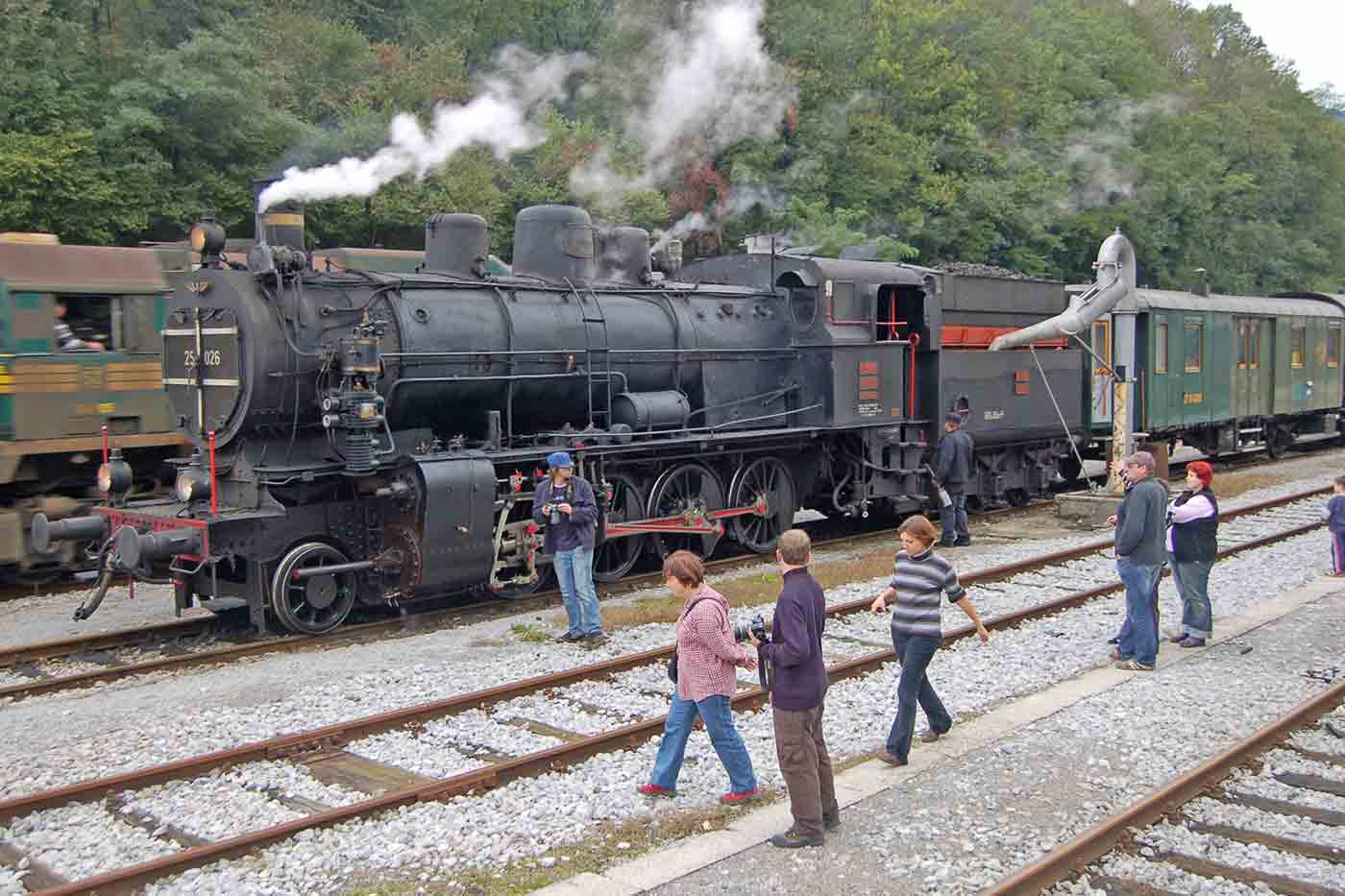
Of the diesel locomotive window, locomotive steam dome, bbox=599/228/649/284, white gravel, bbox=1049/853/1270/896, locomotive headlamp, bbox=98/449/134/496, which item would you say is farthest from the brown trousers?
the diesel locomotive window

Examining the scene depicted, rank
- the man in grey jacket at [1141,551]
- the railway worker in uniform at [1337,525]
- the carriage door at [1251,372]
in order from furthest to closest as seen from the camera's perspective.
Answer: the carriage door at [1251,372] < the railway worker in uniform at [1337,525] < the man in grey jacket at [1141,551]

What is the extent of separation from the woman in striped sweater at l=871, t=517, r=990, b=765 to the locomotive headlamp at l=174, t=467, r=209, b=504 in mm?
6270

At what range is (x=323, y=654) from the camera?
9.95 m

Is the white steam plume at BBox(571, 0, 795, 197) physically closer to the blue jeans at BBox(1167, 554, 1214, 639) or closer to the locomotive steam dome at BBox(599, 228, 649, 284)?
the locomotive steam dome at BBox(599, 228, 649, 284)

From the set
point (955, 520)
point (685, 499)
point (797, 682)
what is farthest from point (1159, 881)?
point (955, 520)

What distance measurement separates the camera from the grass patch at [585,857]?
5.46m

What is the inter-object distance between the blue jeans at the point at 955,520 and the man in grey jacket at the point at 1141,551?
6328 millimetres

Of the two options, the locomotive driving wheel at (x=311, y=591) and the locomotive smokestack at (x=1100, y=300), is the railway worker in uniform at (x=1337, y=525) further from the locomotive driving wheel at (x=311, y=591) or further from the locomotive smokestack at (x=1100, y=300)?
the locomotive driving wheel at (x=311, y=591)

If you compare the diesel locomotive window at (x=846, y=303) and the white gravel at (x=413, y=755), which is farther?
the diesel locomotive window at (x=846, y=303)

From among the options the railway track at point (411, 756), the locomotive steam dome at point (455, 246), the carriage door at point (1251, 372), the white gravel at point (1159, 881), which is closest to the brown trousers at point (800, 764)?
the white gravel at point (1159, 881)

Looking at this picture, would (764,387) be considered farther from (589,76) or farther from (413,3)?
(413,3)

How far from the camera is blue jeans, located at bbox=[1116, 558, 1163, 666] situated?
29.5 feet

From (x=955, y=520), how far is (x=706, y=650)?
33.3 feet

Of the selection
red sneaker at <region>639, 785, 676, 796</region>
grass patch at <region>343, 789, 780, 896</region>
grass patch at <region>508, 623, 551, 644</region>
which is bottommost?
grass patch at <region>343, 789, 780, 896</region>
